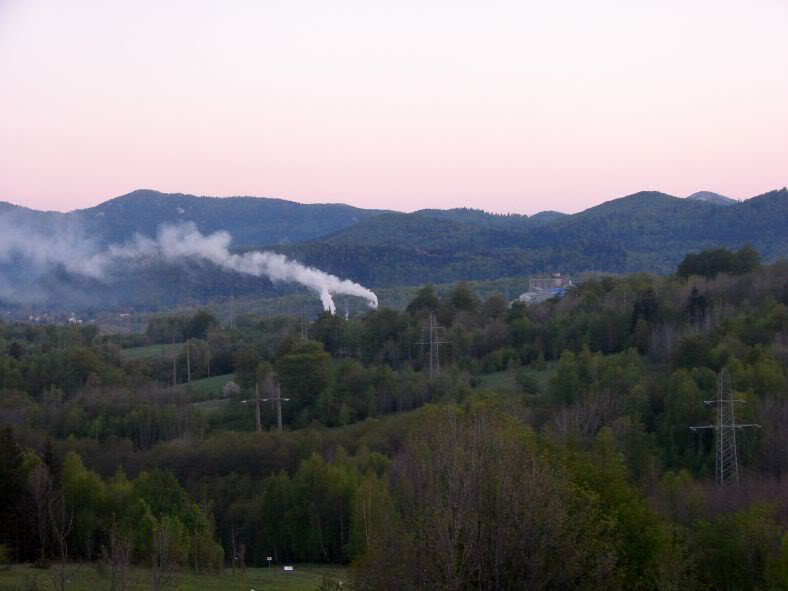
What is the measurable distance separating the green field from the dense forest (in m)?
0.64

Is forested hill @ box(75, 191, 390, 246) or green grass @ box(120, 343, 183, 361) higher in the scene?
forested hill @ box(75, 191, 390, 246)

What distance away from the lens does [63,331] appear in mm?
78688

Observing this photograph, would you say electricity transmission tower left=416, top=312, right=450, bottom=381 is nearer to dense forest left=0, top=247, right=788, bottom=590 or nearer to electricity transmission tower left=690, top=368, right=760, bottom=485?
dense forest left=0, top=247, right=788, bottom=590

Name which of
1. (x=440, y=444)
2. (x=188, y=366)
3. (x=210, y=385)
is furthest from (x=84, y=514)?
(x=188, y=366)

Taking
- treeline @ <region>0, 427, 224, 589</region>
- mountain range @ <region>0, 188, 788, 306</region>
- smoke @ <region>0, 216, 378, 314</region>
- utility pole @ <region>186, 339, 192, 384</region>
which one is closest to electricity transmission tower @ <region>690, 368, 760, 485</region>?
treeline @ <region>0, 427, 224, 589</region>

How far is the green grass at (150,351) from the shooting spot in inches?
2642

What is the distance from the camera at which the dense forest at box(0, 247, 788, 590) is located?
16.2m

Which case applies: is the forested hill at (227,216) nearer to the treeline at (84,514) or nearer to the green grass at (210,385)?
the green grass at (210,385)

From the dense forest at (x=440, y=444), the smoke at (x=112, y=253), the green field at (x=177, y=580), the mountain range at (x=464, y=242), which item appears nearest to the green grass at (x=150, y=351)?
the dense forest at (x=440, y=444)

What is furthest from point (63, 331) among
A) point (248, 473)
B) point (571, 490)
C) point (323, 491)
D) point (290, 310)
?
point (571, 490)

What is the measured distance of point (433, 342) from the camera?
165 feet

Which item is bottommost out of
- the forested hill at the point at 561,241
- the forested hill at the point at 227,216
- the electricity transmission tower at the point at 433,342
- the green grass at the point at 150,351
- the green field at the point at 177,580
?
the green field at the point at 177,580

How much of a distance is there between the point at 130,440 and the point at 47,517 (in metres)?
15.3

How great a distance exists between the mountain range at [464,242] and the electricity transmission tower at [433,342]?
46.0 m
